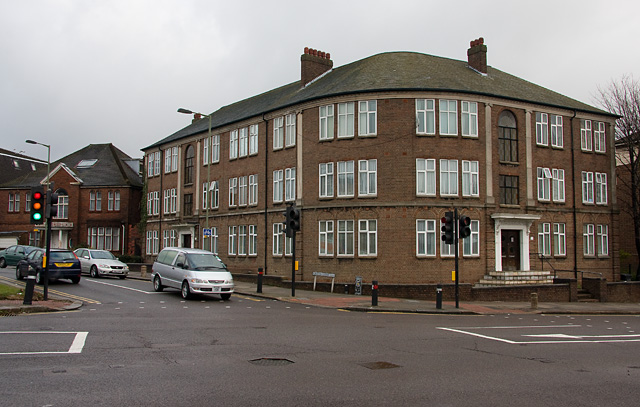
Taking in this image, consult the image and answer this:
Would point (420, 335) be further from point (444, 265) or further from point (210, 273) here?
point (444, 265)

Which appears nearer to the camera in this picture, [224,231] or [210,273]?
[210,273]

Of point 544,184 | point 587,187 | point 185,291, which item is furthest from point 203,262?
point 587,187

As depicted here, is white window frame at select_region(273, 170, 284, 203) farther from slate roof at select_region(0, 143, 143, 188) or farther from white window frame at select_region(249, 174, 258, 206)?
slate roof at select_region(0, 143, 143, 188)

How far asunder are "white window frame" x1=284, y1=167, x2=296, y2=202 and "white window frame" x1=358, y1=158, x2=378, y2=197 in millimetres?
4578

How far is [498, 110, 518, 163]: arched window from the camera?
3209 cm

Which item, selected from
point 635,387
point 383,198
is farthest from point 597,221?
point 635,387

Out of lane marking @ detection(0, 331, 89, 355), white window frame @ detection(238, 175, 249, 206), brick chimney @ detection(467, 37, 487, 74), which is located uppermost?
brick chimney @ detection(467, 37, 487, 74)

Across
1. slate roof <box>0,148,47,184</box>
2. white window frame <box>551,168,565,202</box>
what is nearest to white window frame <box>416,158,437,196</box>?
white window frame <box>551,168,565,202</box>

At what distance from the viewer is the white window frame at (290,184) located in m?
33.6

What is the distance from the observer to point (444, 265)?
1162 inches

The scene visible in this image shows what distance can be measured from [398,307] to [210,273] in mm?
7219

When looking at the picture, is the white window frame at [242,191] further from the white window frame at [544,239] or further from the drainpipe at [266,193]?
the white window frame at [544,239]

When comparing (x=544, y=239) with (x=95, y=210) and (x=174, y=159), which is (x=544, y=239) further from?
(x=95, y=210)

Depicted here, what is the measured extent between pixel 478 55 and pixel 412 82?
722cm
